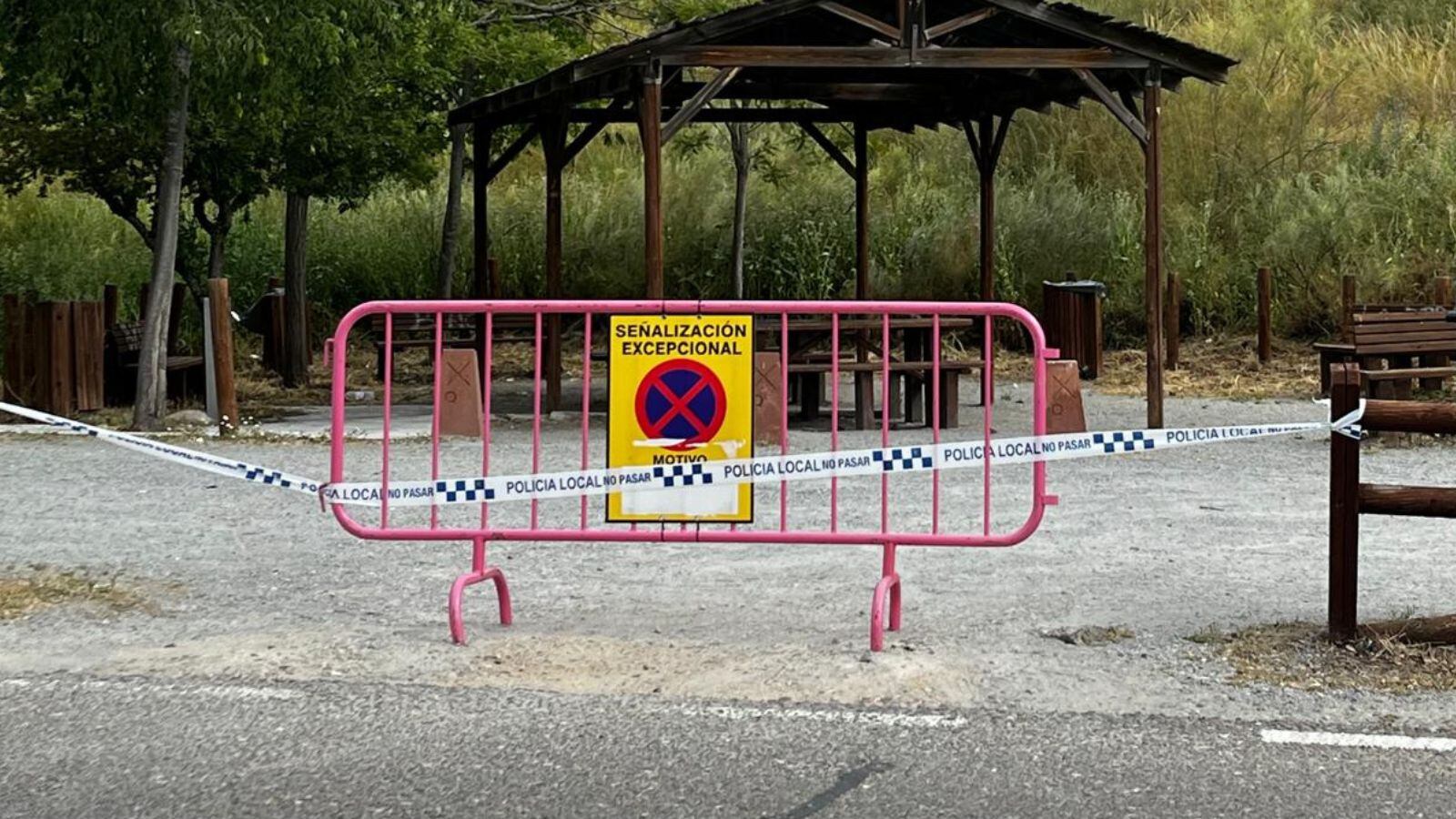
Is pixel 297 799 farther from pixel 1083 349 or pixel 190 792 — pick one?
pixel 1083 349

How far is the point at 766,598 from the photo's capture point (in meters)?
7.86

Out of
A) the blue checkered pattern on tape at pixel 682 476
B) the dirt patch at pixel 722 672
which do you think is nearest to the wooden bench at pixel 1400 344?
the blue checkered pattern on tape at pixel 682 476

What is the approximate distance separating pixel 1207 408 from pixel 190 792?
1380 centimetres

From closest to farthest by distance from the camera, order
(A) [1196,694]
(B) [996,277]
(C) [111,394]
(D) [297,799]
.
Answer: (D) [297,799], (A) [1196,694], (C) [111,394], (B) [996,277]

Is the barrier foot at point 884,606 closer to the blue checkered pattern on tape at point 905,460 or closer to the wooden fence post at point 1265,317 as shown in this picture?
the blue checkered pattern on tape at point 905,460

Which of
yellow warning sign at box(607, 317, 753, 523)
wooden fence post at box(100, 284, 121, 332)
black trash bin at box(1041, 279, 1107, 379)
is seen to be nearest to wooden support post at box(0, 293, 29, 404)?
wooden fence post at box(100, 284, 121, 332)

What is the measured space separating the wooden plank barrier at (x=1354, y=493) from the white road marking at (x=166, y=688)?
11.4 feet

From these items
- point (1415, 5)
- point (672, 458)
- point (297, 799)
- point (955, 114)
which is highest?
point (1415, 5)

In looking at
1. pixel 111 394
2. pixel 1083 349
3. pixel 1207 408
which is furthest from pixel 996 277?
pixel 111 394

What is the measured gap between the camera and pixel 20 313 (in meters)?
17.2

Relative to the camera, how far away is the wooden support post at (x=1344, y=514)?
21.3 feet

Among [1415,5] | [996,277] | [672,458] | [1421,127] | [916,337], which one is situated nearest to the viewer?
[672,458]

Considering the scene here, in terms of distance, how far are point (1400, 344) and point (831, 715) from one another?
33.4ft

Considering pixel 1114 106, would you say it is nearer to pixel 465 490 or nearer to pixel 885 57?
pixel 885 57
